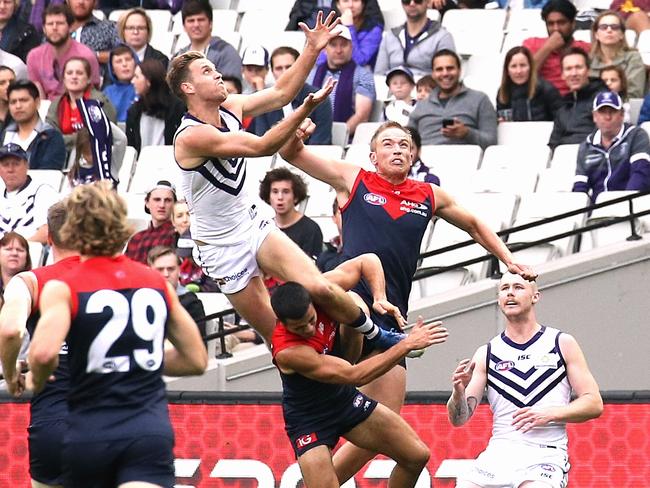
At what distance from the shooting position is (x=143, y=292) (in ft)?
23.1

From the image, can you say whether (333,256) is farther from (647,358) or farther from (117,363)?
(117,363)

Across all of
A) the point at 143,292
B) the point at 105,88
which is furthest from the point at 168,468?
the point at 105,88

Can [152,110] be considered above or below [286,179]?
above

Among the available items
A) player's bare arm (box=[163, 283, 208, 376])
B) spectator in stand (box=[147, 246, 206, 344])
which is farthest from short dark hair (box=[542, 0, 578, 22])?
player's bare arm (box=[163, 283, 208, 376])

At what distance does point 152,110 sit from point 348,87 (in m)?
1.76

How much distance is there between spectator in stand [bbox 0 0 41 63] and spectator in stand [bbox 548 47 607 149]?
5848 mm

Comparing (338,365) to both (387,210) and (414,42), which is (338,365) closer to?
(387,210)

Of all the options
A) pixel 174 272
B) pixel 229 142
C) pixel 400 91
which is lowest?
pixel 174 272

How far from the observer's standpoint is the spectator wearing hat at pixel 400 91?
554 inches

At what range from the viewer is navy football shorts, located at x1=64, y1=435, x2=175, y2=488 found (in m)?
7.01

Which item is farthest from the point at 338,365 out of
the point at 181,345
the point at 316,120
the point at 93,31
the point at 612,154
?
the point at 93,31

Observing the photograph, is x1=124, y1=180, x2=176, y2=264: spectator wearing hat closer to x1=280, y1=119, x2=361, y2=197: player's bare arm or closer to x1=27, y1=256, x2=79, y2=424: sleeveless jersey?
x1=280, y1=119, x2=361, y2=197: player's bare arm

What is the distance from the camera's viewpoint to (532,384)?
9555 mm

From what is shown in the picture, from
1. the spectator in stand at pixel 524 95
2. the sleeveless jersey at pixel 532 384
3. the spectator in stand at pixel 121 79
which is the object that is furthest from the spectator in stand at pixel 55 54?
the sleeveless jersey at pixel 532 384
